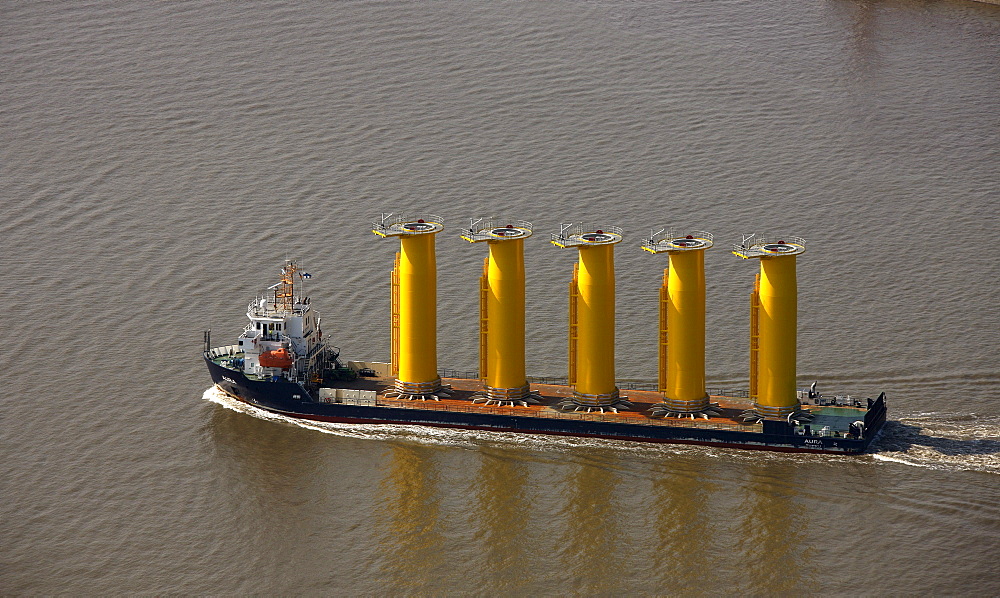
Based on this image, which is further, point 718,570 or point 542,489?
point 542,489

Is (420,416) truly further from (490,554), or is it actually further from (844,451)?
(844,451)

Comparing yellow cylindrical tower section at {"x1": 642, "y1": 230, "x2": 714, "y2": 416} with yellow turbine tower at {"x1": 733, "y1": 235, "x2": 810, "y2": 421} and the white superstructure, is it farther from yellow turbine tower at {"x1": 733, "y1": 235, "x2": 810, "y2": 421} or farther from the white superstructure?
the white superstructure

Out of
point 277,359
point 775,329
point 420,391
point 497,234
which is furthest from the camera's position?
point 420,391

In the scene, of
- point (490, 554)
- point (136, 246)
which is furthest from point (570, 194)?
point (490, 554)

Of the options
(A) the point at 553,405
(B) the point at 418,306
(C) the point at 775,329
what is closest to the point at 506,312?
(B) the point at 418,306

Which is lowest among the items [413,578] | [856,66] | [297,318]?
[413,578]

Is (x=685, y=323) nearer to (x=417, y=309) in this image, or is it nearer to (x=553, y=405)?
(x=553, y=405)

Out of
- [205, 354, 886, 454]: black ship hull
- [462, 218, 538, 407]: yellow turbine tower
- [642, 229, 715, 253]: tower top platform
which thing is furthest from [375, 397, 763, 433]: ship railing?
[642, 229, 715, 253]: tower top platform
